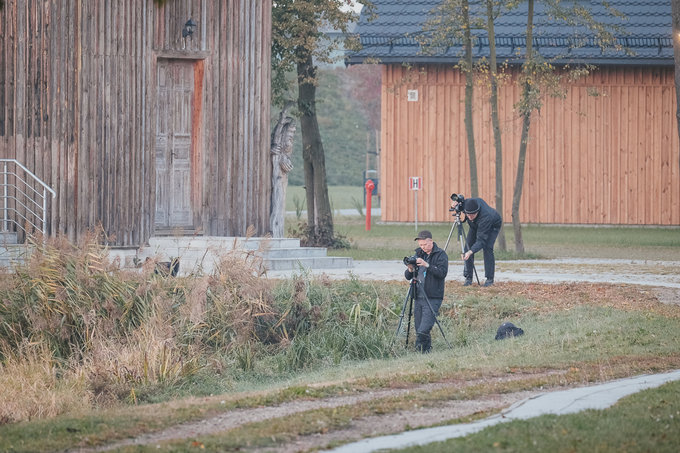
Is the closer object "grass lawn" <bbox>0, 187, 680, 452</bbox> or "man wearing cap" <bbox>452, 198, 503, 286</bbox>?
"grass lawn" <bbox>0, 187, 680, 452</bbox>

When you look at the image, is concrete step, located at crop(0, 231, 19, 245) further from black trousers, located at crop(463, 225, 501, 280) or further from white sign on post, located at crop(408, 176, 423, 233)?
white sign on post, located at crop(408, 176, 423, 233)

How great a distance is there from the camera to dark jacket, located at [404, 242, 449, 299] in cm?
1376

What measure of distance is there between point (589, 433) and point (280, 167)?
15.2m

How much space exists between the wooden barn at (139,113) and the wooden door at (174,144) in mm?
18

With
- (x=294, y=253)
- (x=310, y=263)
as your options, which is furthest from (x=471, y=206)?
(x=294, y=253)

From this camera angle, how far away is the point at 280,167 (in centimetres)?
2247

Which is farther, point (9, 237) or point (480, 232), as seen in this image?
point (9, 237)

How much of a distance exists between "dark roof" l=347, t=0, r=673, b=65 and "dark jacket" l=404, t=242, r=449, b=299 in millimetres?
18236

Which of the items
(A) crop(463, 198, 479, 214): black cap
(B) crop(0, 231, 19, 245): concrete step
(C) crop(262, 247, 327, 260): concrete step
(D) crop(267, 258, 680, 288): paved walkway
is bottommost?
(D) crop(267, 258, 680, 288): paved walkway

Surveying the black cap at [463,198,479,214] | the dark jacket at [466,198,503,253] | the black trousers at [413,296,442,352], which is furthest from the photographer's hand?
the black cap at [463,198,479,214]

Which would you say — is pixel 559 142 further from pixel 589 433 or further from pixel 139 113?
pixel 589 433

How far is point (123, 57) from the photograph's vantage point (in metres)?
19.5

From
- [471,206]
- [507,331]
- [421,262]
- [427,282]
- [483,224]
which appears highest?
[471,206]

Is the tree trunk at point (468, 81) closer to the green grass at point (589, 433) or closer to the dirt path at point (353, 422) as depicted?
the dirt path at point (353, 422)
